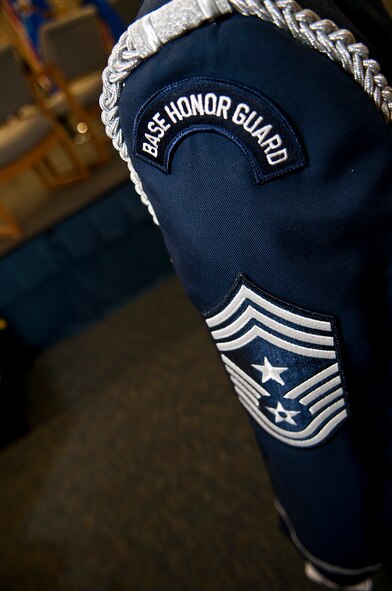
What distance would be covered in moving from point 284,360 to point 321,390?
46 millimetres

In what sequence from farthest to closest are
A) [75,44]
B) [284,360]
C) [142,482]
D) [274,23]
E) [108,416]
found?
[75,44] → [108,416] → [142,482] → [284,360] → [274,23]

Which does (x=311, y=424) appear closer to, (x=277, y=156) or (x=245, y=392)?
(x=245, y=392)

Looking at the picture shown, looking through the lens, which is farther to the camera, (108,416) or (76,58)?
(76,58)

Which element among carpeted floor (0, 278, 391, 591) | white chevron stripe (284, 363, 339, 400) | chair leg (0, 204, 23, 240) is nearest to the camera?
white chevron stripe (284, 363, 339, 400)

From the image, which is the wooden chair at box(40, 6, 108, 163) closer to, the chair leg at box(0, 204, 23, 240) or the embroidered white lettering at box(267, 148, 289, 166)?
the chair leg at box(0, 204, 23, 240)

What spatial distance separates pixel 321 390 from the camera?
38cm

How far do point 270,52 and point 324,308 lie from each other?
0.18 meters

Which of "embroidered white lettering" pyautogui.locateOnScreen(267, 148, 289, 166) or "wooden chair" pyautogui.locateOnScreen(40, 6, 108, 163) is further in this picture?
"wooden chair" pyautogui.locateOnScreen(40, 6, 108, 163)

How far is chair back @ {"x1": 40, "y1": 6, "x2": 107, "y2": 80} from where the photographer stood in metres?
2.35

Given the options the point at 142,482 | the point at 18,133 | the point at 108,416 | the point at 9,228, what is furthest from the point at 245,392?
the point at 18,133

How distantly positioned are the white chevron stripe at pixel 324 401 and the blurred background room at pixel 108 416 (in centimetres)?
67

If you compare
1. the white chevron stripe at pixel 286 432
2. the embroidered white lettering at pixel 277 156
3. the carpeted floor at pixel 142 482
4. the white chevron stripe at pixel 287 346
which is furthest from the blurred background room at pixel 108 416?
the embroidered white lettering at pixel 277 156

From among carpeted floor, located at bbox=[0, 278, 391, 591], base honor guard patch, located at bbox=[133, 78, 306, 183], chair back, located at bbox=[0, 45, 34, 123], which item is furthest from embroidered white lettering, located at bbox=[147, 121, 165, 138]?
chair back, located at bbox=[0, 45, 34, 123]

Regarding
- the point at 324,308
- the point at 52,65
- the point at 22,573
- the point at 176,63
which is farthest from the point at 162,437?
the point at 52,65
